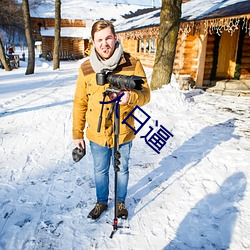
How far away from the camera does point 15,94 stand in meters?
8.09

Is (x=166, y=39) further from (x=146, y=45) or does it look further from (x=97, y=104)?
(x=146, y=45)

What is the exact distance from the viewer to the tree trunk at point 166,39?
266 inches

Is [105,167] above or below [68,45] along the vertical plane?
below

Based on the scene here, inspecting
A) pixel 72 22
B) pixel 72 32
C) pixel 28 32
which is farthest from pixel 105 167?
pixel 72 22

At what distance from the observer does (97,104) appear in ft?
6.74

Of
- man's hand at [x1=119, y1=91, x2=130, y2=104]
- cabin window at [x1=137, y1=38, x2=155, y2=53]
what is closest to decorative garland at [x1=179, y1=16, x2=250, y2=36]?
cabin window at [x1=137, y1=38, x2=155, y2=53]

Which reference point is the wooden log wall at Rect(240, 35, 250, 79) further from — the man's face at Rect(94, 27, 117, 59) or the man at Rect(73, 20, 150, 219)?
the man's face at Rect(94, 27, 117, 59)

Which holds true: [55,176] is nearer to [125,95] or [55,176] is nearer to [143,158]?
[143,158]

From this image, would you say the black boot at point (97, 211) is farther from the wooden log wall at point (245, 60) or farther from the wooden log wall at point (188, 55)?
the wooden log wall at point (245, 60)

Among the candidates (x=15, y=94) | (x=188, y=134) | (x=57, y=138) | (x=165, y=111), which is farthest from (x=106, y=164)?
(x=15, y=94)

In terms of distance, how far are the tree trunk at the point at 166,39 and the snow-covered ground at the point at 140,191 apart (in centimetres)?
223

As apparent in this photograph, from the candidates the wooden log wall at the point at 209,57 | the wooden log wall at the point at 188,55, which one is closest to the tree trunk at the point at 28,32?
the wooden log wall at the point at 188,55

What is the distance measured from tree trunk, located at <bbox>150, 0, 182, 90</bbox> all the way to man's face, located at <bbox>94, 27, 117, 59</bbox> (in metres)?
5.51

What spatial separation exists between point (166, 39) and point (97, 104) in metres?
5.67
